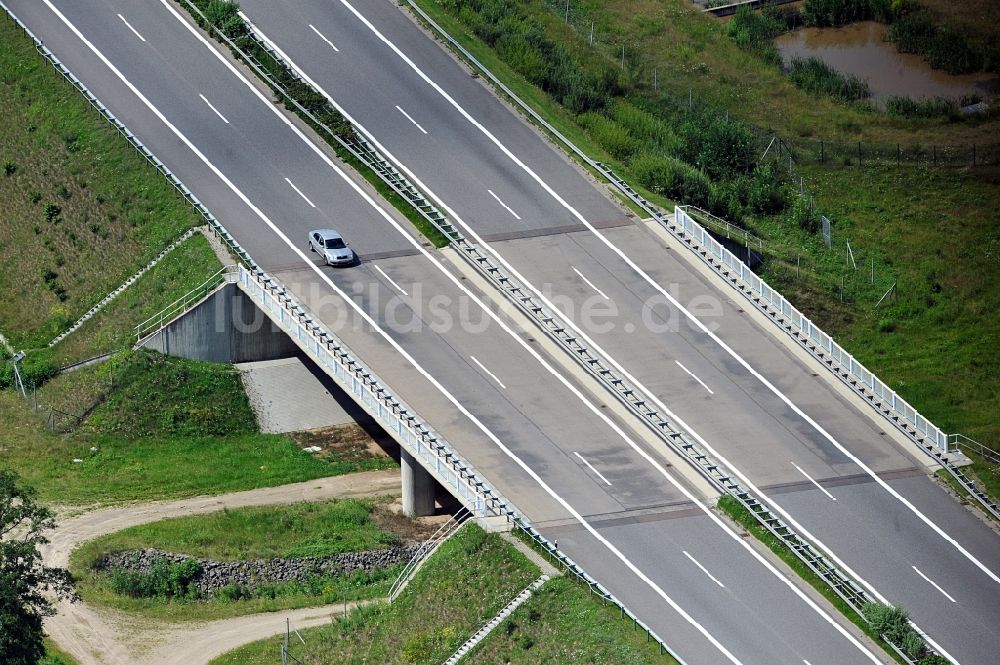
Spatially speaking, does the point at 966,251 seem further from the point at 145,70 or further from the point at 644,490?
the point at 145,70

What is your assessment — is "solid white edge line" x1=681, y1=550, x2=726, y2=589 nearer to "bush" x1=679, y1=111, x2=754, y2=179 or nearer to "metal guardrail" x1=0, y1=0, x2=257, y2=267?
"metal guardrail" x1=0, y1=0, x2=257, y2=267

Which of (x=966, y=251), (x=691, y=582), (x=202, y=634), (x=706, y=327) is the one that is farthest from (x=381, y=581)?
(x=966, y=251)

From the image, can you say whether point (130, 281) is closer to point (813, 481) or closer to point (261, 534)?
point (261, 534)

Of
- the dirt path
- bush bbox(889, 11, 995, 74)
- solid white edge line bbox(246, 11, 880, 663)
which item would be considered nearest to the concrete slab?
solid white edge line bbox(246, 11, 880, 663)

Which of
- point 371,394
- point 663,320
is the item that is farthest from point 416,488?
point 663,320

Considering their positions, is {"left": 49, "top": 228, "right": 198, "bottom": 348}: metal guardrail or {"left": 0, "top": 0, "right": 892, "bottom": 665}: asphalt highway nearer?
{"left": 0, "top": 0, "right": 892, "bottom": 665}: asphalt highway

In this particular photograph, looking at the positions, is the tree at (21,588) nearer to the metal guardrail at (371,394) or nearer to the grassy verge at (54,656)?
the grassy verge at (54,656)
